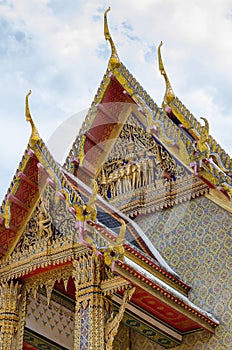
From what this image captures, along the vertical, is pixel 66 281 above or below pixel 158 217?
below

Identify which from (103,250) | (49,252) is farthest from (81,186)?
(103,250)

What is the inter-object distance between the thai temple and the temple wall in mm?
15

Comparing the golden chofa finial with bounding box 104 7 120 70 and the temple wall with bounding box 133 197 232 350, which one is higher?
the golden chofa finial with bounding box 104 7 120 70

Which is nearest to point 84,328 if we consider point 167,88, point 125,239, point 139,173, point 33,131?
point 125,239

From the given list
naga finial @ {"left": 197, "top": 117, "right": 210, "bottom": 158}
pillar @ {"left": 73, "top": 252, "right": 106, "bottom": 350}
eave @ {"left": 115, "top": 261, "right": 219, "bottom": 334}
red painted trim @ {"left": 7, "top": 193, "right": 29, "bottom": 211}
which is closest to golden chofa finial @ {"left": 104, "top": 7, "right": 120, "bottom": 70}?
naga finial @ {"left": 197, "top": 117, "right": 210, "bottom": 158}

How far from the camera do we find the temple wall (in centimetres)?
845

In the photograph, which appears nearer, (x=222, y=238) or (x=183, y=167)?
(x=222, y=238)

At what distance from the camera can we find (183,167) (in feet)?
31.7

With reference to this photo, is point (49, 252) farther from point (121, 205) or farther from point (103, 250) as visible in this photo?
point (121, 205)

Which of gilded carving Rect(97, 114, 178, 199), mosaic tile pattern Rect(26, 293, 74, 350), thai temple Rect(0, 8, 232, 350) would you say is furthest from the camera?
gilded carving Rect(97, 114, 178, 199)

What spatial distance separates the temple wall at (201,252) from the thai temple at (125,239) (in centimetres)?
1

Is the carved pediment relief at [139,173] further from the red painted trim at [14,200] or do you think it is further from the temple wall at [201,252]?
the red painted trim at [14,200]

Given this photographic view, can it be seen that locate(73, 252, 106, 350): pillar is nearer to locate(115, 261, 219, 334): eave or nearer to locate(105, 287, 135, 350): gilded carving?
locate(105, 287, 135, 350): gilded carving

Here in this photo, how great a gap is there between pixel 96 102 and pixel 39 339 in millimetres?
3753
